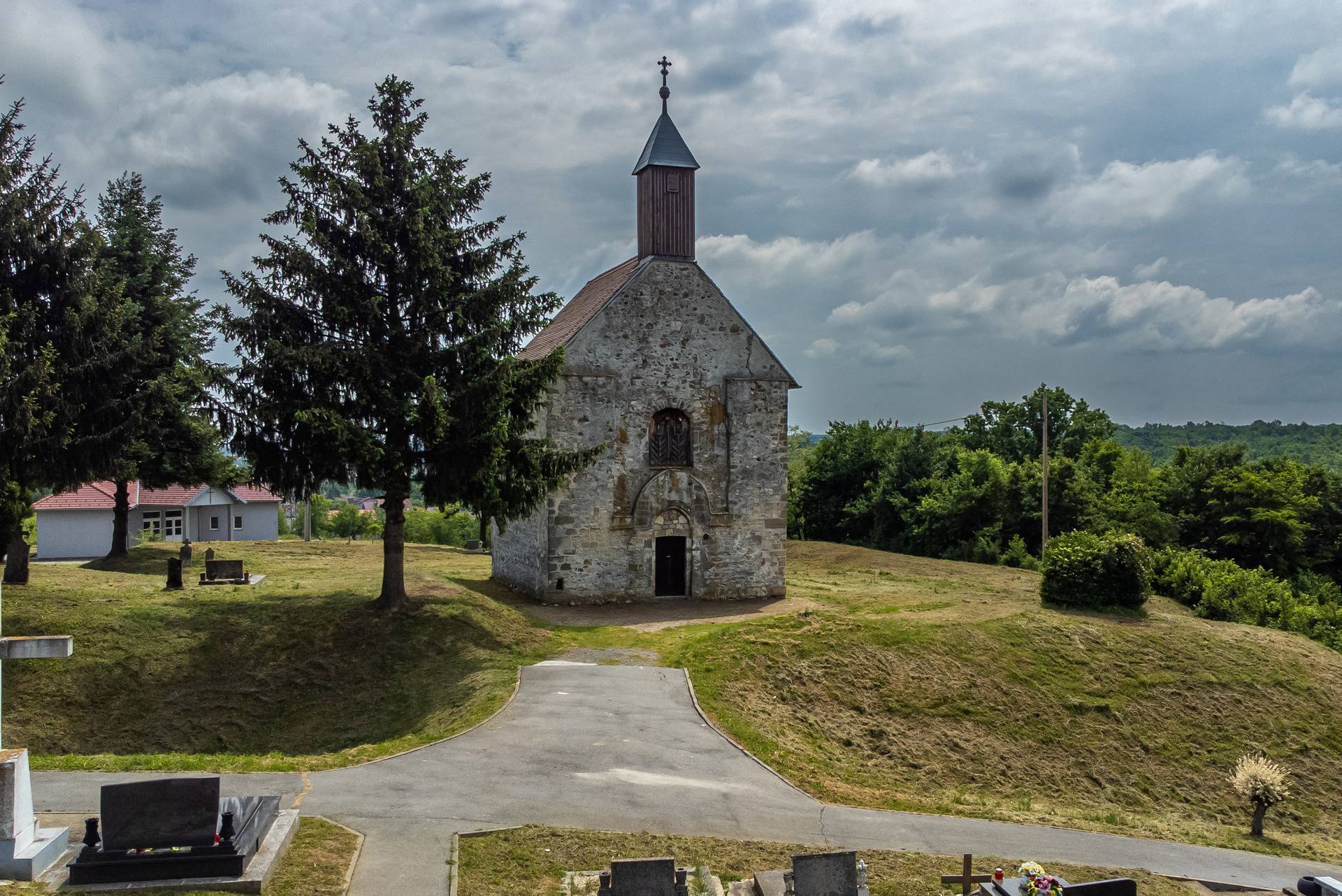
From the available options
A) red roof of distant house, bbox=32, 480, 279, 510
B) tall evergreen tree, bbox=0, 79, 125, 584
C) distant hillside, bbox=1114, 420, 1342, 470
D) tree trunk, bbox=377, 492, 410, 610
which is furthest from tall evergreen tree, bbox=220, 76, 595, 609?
distant hillside, bbox=1114, 420, 1342, 470

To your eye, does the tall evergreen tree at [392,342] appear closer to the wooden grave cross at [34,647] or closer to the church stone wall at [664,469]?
the church stone wall at [664,469]

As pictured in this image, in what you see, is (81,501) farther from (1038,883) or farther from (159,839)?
(1038,883)

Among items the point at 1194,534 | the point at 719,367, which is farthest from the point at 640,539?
the point at 1194,534

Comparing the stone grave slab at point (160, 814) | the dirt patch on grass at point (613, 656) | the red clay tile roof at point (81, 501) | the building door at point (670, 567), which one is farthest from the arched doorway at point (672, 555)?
the red clay tile roof at point (81, 501)

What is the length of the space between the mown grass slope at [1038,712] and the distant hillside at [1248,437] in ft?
288

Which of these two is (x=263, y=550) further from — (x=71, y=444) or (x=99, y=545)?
(x=71, y=444)

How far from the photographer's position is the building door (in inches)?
1047

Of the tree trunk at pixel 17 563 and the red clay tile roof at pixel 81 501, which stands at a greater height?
the red clay tile roof at pixel 81 501

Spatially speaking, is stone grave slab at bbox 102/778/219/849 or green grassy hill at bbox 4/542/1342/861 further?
green grassy hill at bbox 4/542/1342/861

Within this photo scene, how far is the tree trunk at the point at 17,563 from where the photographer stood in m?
22.9

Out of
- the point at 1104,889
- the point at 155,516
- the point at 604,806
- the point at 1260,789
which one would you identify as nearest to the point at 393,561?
the point at 604,806

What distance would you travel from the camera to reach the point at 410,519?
75188 mm

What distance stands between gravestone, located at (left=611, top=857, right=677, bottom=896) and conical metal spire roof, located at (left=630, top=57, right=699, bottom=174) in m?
21.9

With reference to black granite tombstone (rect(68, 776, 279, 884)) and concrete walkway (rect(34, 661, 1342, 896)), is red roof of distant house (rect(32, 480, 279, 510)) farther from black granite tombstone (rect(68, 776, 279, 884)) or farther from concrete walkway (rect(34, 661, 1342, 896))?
black granite tombstone (rect(68, 776, 279, 884))
